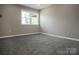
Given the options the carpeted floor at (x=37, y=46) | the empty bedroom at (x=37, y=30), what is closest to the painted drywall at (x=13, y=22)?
the empty bedroom at (x=37, y=30)

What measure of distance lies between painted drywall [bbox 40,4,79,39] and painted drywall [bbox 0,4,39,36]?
0.21 metres

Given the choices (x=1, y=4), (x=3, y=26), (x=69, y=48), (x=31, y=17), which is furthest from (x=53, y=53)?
(x=1, y=4)

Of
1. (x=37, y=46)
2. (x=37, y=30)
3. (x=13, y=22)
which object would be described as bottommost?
(x=37, y=46)

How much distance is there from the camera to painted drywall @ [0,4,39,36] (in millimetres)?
1862

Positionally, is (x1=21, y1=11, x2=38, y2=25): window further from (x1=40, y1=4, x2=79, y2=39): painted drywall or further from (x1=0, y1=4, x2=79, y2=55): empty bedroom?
(x1=40, y1=4, x2=79, y2=39): painted drywall

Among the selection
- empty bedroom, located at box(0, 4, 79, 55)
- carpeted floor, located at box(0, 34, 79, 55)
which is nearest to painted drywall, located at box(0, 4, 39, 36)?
empty bedroom, located at box(0, 4, 79, 55)

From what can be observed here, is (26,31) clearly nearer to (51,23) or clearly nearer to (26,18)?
(26,18)

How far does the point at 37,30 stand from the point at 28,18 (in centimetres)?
33

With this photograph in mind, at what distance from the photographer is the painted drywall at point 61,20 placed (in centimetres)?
188

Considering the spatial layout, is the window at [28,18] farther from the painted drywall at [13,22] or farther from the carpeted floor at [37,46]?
the carpeted floor at [37,46]

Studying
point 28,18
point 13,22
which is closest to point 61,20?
point 28,18

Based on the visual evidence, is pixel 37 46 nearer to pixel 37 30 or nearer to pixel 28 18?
pixel 37 30

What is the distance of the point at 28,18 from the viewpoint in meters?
1.95
